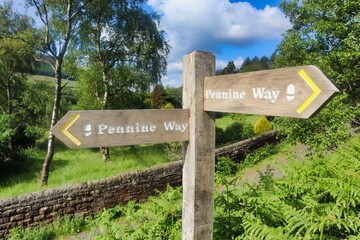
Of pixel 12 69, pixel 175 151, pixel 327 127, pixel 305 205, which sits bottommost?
pixel 305 205

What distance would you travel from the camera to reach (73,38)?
49.3 feet

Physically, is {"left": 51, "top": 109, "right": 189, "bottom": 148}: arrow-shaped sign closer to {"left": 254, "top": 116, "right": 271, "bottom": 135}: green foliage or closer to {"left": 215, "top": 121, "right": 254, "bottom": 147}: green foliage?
{"left": 215, "top": 121, "right": 254, "bottom": 147}: green foliage

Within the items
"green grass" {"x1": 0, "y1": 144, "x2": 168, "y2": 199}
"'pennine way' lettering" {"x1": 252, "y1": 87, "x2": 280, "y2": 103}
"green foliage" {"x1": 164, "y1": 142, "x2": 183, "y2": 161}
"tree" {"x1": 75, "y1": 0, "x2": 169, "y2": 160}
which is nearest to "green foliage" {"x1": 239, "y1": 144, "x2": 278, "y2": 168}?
"green foliage" {"x1": 164, "y1": 142, "x2": 183, "y2": 161}

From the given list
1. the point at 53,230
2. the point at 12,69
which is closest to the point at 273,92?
the point at 53,230

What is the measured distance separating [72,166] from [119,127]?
1380cm

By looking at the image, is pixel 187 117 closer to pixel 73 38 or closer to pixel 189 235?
pixel 189 235

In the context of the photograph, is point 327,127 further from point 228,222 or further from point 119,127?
point 119,127

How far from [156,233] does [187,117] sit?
178 centimetres

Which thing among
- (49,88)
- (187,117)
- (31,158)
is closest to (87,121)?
(187,117)

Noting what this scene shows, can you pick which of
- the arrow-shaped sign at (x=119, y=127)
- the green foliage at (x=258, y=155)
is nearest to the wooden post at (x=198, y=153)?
the arrow-shaped sign at (x=119, y=127)

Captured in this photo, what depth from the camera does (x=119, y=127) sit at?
2141 mm

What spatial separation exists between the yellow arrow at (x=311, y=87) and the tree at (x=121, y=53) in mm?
14680

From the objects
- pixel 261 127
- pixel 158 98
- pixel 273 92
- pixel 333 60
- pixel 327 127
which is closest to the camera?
pixel 273 92

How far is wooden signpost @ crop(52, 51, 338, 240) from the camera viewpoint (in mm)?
1975
